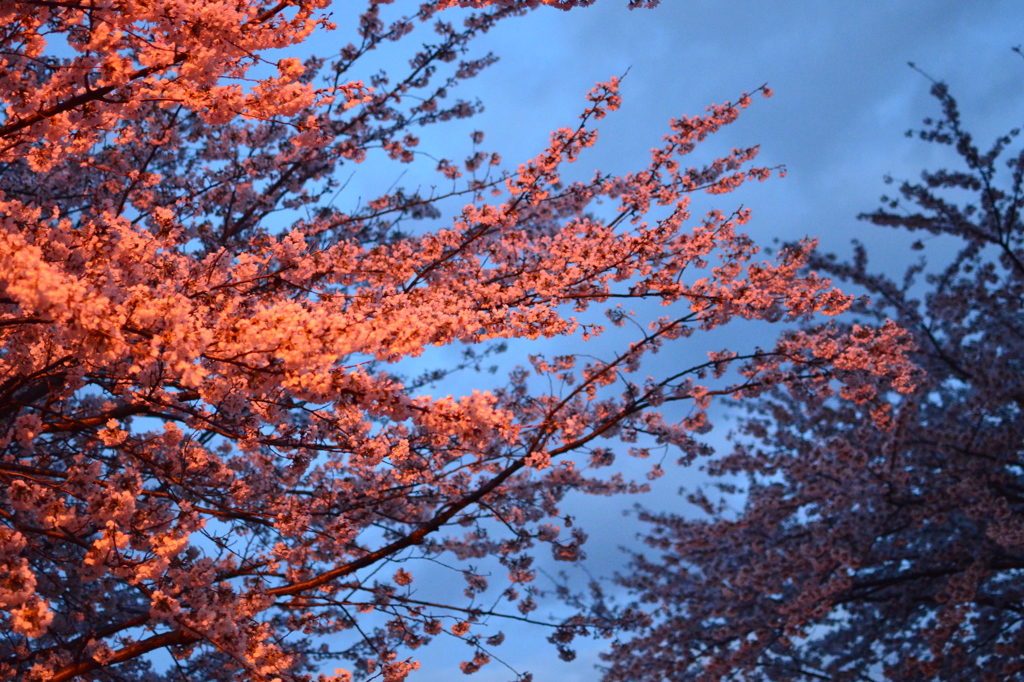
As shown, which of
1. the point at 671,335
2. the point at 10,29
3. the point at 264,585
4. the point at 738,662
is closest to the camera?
the point at 10,29

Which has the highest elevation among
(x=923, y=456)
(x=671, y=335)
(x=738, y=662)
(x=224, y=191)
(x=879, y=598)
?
(x=224, y=191)

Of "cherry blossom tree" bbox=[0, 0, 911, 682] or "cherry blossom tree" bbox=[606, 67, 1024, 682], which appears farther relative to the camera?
"cherry blossom tree" bbox=[606, 67, 1024, 682]

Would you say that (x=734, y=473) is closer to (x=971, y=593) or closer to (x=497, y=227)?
(x=971, y=593)

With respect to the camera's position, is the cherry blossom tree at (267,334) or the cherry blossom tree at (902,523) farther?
the cherry blossom tree at (902,523)

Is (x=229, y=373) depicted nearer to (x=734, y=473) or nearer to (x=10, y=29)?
(x=10, y=29)

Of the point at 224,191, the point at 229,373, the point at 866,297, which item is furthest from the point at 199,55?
the point at 866,297

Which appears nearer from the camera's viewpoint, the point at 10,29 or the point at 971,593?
the point at 10,29

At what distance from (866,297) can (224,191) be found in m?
5.70

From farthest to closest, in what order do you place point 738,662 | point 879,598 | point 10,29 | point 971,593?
point 879,598
point 738,662
point 971,593
point 10,29

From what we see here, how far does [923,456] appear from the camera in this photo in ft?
33.8

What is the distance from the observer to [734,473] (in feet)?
39.9

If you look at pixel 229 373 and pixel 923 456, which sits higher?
pixel 923 456

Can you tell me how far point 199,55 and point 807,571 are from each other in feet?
31.6

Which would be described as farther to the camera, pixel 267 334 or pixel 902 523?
pixel 902 523
